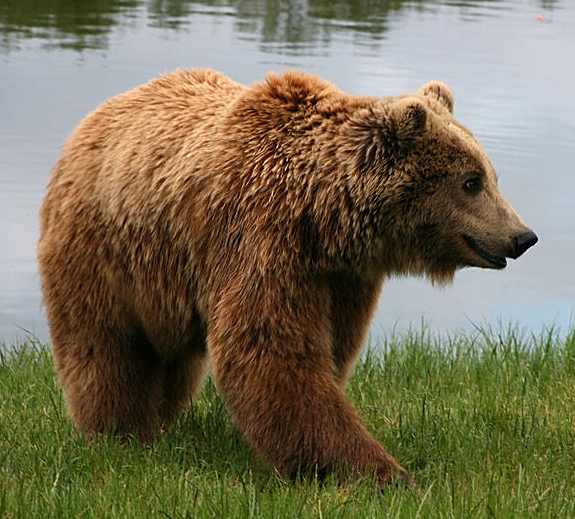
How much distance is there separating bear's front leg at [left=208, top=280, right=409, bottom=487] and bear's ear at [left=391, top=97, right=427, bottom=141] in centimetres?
79

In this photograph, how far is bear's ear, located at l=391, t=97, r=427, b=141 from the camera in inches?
199

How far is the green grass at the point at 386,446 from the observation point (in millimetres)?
4430

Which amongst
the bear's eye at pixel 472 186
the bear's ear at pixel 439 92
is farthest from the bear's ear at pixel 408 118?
the bear's ear at pixel 439 92

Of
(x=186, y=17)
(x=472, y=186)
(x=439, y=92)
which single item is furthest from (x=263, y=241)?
(x=186, y=17)

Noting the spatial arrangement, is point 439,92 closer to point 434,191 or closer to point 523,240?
point 434,191

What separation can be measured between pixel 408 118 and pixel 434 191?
333 millimetres

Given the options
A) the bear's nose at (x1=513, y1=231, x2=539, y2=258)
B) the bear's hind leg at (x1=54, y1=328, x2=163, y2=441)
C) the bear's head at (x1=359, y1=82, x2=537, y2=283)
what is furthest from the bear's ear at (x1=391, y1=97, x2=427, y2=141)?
the bear's hind leg at (x1=54, y1=328, x2=163, y2=441)

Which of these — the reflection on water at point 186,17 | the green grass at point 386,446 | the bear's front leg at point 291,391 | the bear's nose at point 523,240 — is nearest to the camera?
the green grass at point 386,446

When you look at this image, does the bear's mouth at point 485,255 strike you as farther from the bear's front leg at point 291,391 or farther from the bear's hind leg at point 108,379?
the bear's hind leg at point 108,379

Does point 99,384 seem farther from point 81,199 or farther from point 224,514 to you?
point 224,514

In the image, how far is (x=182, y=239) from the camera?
5.34 m

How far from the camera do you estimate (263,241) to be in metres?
5.04

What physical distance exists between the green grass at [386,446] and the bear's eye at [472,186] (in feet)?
3.83

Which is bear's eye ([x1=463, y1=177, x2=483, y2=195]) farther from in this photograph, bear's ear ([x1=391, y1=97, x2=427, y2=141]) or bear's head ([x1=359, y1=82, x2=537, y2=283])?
bear's ear ([x1=391, y1=97, x2=427, y2=141])
